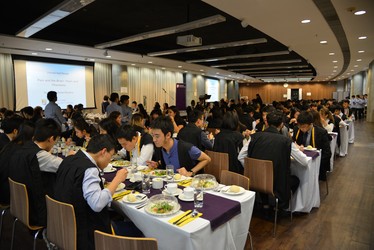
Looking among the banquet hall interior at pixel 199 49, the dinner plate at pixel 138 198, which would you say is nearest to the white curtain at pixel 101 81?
the banquet hall interior at pixel 199 49

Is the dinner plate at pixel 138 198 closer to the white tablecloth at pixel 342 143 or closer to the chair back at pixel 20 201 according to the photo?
the chair back at pixel 20 201

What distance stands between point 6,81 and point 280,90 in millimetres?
25496

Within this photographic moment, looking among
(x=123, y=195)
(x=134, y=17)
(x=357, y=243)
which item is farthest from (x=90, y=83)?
(x=357, y=243)

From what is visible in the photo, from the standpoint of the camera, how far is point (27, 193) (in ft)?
7.54

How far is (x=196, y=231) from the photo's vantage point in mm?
1690

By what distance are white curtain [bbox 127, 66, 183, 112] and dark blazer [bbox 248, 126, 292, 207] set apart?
1065cm

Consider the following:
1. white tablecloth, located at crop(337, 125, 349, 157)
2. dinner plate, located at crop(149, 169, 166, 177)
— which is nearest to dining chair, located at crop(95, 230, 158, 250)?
dinner plate, located at crop(149, 169, 166, 177)

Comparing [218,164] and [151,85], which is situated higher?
[151,85]

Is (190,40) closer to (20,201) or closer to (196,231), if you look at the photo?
(20,201)

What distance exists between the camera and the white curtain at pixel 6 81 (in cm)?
901

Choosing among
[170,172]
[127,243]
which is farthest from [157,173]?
[127,243]

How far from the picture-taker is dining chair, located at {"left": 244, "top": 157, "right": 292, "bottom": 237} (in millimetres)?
3061

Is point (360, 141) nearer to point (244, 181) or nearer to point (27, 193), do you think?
point (244, 181)

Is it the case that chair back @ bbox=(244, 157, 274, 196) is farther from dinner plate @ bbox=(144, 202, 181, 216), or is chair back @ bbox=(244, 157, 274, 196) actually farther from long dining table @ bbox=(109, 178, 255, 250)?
dinner plate @ bbox=(144, 202, 181, 216)
